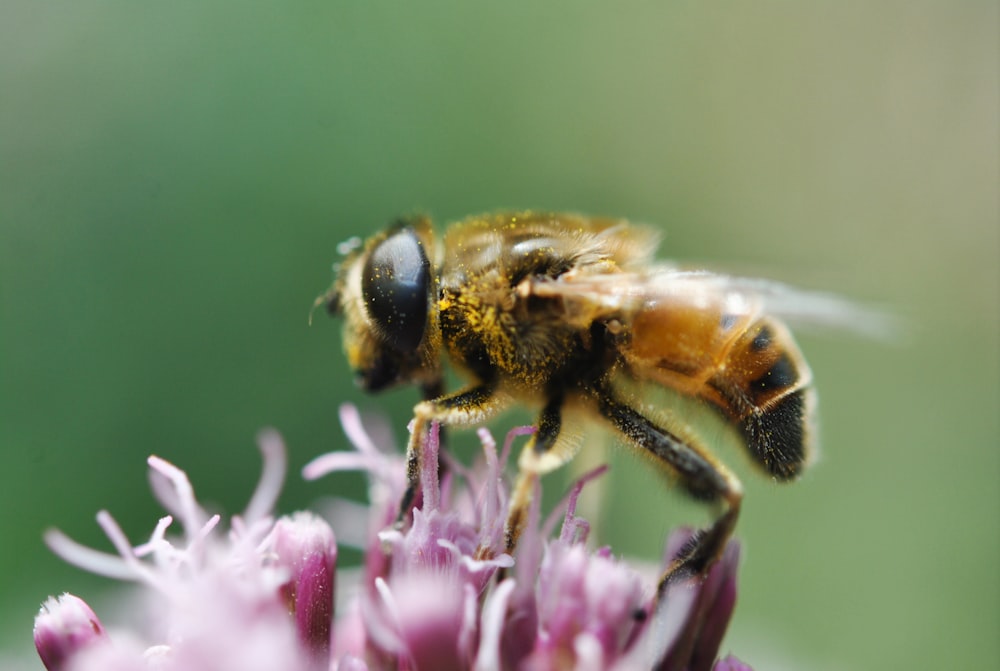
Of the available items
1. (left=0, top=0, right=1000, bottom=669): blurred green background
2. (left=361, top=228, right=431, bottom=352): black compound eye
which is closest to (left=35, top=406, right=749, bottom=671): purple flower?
(left=361, top=228, right=431, bottom=352): black compound eye

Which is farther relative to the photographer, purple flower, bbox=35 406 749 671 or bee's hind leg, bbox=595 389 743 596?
bee's hind leg, bbox=595 389 743 596

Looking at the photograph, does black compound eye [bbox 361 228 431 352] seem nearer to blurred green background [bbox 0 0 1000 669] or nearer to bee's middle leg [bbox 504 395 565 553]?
bee's middle leg [bbox 504 395 565 553]

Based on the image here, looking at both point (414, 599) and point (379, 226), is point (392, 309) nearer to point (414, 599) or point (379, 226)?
point (414, 599)

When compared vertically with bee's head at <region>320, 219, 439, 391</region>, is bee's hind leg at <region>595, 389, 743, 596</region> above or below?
below

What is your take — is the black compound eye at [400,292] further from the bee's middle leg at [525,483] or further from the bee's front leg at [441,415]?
the bee's middle leg at [525,483]

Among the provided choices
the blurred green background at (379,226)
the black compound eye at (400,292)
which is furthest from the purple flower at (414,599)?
the blurred green background at (379,226)

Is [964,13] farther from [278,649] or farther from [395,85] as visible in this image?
[278,649]

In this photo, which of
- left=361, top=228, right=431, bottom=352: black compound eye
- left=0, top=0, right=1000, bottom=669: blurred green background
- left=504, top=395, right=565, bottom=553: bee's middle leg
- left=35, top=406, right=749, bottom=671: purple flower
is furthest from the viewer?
left=0, top=0, right=1000, bottom=669: blurred green background

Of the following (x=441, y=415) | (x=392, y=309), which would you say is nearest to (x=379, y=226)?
(x=392, y=309)
